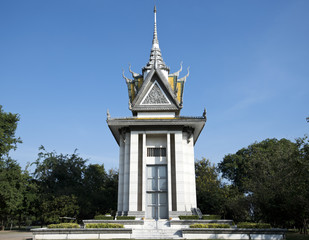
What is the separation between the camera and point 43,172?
44.0m

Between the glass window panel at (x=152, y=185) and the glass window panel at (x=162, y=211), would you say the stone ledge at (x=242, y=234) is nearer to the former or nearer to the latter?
the glass window panel at (x=162, y=211)

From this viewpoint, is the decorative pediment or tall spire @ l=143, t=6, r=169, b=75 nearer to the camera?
the decorative pediment

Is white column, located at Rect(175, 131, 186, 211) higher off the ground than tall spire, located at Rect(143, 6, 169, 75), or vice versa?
tall spire, located at Rect(143, 6, 169, 75)

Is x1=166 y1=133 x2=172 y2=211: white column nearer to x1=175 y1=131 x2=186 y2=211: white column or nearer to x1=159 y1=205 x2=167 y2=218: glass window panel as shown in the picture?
x1=175 y1=131 x2=186 y2=211: white column

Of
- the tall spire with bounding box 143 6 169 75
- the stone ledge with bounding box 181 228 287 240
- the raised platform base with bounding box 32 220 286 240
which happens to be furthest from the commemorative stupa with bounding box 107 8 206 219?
the stone ledge with bounding box 181 228 287 240

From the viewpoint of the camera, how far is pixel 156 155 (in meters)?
29.4

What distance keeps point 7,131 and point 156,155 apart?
19900 mm

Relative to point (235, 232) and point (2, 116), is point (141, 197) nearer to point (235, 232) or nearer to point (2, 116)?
point (235, 232)

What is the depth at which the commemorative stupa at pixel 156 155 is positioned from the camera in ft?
90.0

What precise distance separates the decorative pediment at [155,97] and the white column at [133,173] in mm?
4376

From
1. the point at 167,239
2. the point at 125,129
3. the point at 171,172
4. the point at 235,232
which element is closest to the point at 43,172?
the point at 125,129

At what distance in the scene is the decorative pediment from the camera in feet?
104

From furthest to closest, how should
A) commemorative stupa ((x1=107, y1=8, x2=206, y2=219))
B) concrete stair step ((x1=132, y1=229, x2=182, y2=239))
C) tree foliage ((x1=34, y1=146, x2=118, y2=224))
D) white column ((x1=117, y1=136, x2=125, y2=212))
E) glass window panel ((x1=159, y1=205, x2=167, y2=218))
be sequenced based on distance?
tree foliage ((x1=34, y1=146, x2=118, y2=224)), white column ((x1=117, y1=136, x2=125, y2=212)), glass window panel ((x1=159, y1=205, x2=167, y2=218)), commemorative stupa ((x1=107, y1=8, x2=206, y2=219)), concrete stair step ((x1=132, y1=229, x2=182, y2=239))

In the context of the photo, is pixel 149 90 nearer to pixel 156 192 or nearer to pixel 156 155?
pixel 156 155
